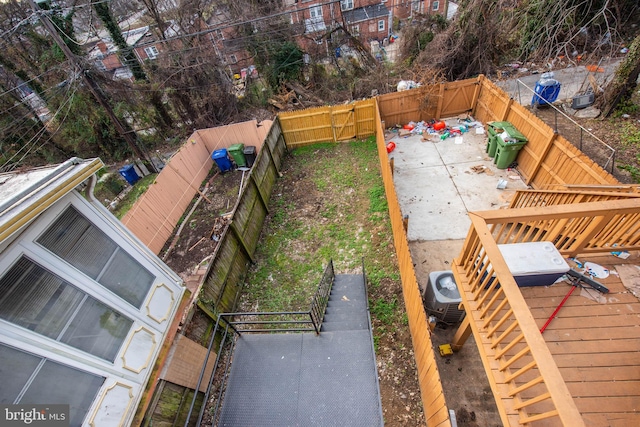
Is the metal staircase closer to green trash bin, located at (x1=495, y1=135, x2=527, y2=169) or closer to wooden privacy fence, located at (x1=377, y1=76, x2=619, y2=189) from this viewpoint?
wooden privacy fence, located at (x1=377, y1=76, x2=619, y2=189)

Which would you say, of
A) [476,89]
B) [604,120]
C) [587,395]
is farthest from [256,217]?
[604,120]

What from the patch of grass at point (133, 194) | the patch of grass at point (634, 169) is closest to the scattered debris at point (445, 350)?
the patch of grass at point (634, 169)

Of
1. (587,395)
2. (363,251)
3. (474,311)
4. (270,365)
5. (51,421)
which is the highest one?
(51,421)

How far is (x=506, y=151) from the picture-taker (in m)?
8.12

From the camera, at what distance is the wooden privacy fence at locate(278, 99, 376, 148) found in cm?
1064

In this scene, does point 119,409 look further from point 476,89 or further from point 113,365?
point 476,89

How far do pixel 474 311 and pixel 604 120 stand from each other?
1018cm

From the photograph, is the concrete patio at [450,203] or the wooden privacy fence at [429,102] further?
the wooden privacy fence at [429,102]

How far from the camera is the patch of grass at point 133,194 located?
36.2 feet

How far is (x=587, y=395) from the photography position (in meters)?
2.98

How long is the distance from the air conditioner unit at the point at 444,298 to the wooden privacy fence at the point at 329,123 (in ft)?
25.5

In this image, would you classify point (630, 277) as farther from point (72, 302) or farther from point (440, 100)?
point (440, 100)

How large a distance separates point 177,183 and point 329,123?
256 inches

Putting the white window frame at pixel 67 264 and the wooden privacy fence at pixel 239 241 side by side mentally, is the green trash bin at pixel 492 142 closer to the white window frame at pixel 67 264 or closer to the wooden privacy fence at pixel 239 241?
the wooden privacy fence at pixel 239 241
